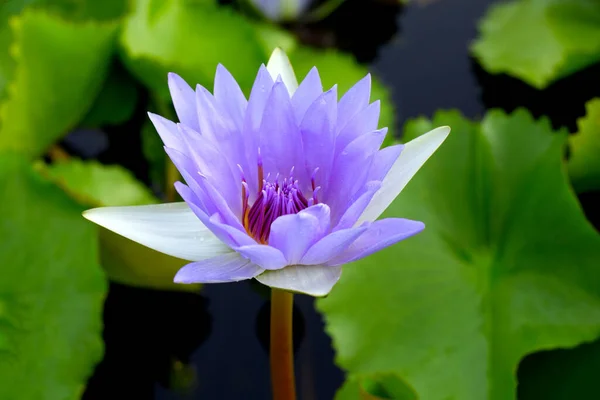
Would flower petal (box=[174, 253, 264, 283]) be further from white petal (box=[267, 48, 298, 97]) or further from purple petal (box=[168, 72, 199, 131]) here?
white petal (box=[267, 48, 298, 97])

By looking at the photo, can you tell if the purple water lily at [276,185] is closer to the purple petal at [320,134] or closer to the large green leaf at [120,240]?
the purple petal at [320,134]

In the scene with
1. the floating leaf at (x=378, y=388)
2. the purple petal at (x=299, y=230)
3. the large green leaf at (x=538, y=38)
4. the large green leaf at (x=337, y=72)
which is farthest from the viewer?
the large green leaf at (x=538, y=38)

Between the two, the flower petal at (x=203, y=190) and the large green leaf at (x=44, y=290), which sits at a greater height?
the flower petal at (x=203, y=190)

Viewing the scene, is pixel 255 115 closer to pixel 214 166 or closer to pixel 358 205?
pixel 214 166

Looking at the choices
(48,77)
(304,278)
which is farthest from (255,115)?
(48,77)

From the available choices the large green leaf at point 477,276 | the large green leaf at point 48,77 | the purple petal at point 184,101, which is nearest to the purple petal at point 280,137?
the purple petal at point 184,101

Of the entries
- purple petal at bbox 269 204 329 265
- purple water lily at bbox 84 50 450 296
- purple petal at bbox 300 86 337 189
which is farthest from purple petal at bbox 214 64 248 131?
purple petal at bbox 269 204 329 265

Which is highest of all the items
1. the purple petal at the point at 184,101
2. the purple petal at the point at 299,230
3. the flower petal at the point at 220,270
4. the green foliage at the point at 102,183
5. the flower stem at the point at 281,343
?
the purple petal at the point at 184,101

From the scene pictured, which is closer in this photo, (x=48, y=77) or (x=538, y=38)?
(x=48, y=77)
